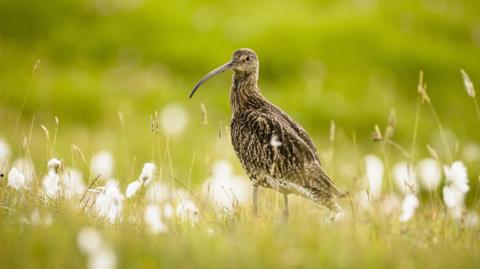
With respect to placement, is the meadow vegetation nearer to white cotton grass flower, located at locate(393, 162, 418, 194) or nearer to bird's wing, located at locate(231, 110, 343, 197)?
white cotton grass flower, located at locate(393, 162, 418, 194)

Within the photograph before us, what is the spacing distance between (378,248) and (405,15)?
70.2 feet

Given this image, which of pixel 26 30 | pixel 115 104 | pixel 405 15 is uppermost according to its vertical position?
pixel 405 15

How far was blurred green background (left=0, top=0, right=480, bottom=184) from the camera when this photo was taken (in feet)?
61.2

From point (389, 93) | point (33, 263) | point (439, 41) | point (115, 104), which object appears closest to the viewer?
point (33, 263)

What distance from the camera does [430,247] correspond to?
5387mm

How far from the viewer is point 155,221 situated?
5.31 m

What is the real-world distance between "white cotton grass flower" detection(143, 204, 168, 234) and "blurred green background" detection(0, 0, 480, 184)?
11062 mm

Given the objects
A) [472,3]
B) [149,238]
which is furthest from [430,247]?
[472,3]

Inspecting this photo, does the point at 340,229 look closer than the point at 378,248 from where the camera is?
No

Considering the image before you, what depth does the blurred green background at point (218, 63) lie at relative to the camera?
61.2 ft

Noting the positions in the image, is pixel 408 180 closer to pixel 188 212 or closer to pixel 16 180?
pixel 188 212

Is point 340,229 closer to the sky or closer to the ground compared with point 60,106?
closer to the ground

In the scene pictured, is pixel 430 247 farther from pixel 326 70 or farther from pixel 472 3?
pixel 472 3

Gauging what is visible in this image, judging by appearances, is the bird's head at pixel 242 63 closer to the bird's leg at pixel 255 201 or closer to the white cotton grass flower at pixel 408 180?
the bird's leg at pixel 255 201
